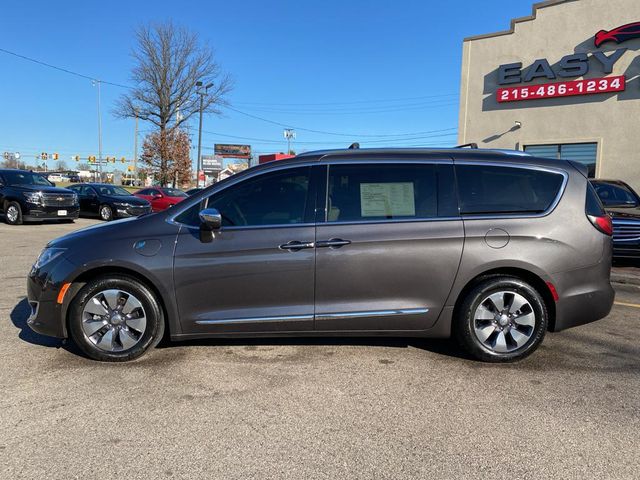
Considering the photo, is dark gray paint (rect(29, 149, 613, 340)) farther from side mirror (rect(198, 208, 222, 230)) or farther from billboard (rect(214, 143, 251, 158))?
billboard (rect(214, 143, 251, 158))

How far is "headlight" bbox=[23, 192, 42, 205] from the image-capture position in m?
14.9

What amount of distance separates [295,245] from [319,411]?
1.31 m

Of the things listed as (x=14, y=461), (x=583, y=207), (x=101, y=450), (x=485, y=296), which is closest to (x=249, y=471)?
(x=101, y=450)

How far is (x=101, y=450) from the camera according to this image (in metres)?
2.71

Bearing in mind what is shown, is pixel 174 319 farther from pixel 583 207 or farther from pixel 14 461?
pixel 583 207

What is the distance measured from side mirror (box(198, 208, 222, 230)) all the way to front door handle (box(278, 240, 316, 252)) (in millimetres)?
540

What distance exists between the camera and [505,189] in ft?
13.4

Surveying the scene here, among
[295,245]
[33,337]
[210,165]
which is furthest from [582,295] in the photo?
[210,165]

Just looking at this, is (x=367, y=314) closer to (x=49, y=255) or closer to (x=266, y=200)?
(x=266, y=200)

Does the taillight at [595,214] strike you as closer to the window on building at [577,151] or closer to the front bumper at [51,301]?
the front bumper at [51,301]

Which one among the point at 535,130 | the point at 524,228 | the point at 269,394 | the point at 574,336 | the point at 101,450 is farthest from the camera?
the point at 535,130

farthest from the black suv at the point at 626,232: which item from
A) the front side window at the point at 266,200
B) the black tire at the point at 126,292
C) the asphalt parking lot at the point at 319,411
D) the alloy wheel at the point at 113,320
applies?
the alloy wheel at the point at 113,320

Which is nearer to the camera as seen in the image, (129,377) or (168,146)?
(129,377)

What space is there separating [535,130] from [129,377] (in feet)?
58.6
